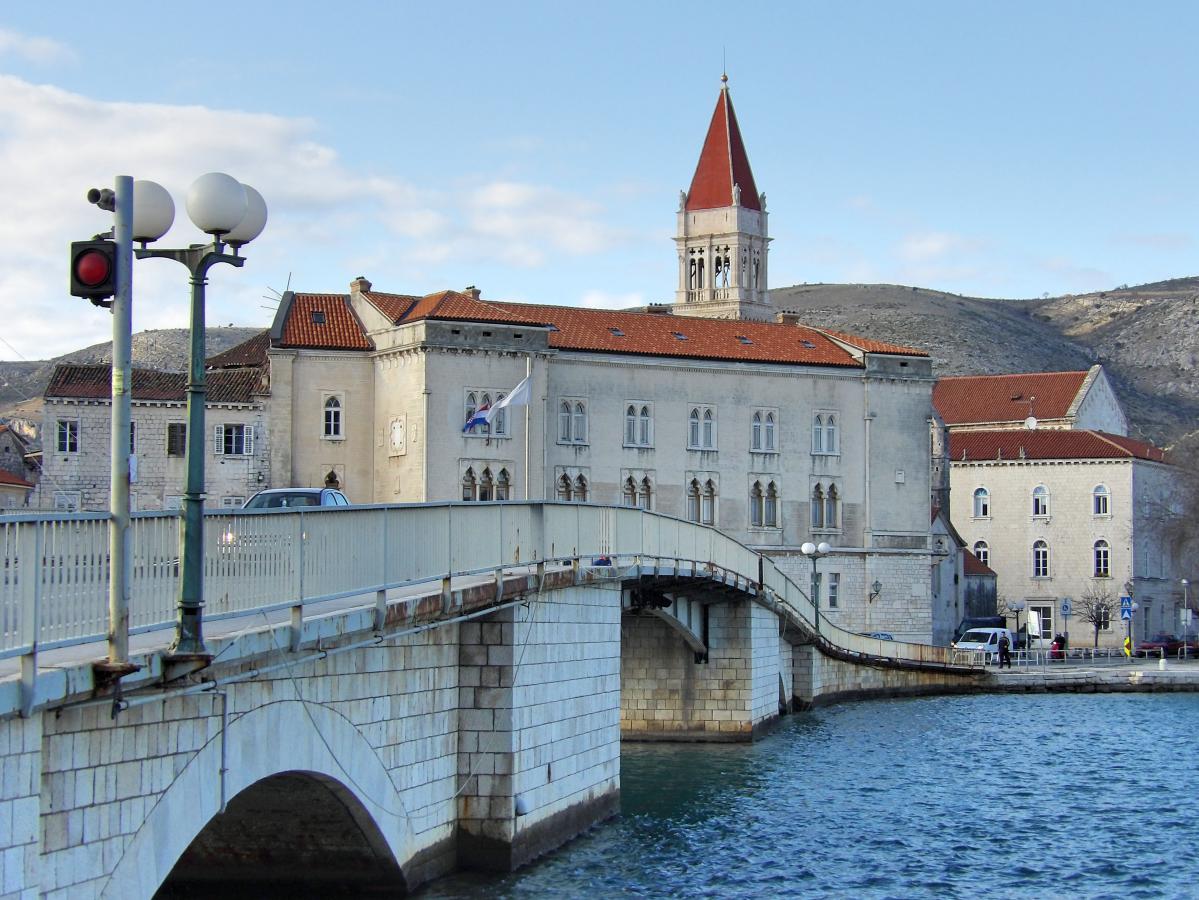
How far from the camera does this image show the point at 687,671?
5031cm

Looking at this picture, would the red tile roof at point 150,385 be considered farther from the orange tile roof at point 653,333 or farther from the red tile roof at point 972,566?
the red tile roof at point 972,566

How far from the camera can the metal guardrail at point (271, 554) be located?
551 inches

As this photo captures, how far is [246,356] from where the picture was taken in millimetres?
81250

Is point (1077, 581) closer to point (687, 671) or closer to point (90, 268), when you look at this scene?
point (687, 671)

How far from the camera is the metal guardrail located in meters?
14.0

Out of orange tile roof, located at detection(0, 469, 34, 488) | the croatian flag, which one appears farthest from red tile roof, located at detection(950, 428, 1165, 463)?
orange tile roof, located at detection(0, 469, 34, 488)

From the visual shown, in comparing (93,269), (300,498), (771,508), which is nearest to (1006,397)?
(771,508)

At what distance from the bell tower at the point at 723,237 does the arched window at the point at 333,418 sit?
39619 millimetres

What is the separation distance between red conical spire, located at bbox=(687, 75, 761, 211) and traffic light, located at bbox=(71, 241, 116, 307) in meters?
101

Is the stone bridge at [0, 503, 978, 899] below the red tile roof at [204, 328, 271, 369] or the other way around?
below

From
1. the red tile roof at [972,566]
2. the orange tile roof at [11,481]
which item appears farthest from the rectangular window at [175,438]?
the red tile roof at [972,566]

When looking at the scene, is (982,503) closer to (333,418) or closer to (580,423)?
(580,423)

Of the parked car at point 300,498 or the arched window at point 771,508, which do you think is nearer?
the parked car at point 300,498

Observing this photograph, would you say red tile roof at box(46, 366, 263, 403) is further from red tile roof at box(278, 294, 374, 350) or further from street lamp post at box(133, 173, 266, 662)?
street lamp post at box(133, 173, 266, 662)
